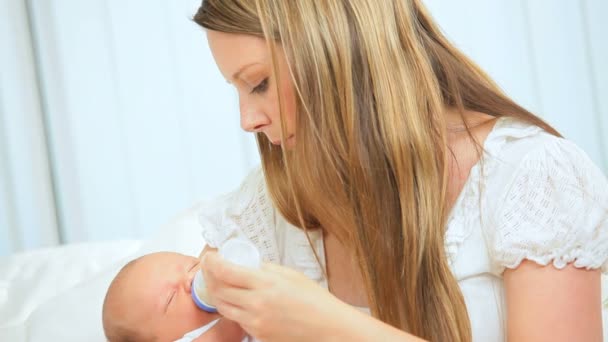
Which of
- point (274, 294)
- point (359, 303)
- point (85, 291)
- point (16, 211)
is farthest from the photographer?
point (16, 211)

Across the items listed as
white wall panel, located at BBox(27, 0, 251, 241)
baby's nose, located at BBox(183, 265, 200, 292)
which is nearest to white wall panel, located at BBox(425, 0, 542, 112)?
white wall panel, located at BBox(27, 0, 251, 241)

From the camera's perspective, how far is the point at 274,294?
1021 millimetres

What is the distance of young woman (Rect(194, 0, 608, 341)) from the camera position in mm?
1167

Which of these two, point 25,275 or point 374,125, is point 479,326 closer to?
point 374,125

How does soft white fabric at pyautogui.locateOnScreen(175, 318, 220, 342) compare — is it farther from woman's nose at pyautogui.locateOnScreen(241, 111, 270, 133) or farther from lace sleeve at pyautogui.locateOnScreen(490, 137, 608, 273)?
lace sleeve at pyautogui.locateOnScreen(490, 137, 608, 273)

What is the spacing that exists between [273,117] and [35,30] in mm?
2295

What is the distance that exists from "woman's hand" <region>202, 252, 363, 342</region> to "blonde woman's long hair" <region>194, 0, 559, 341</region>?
0.24 metres

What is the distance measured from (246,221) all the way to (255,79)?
0.45m

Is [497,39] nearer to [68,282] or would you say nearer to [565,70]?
[565,70]

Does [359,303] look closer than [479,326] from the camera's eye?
No

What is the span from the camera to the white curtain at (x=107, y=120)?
3.10 meters

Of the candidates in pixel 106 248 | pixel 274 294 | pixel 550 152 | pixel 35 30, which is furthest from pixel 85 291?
pixel 35 30

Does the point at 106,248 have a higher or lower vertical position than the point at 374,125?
lower

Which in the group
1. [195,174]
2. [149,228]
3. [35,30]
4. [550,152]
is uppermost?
[35,30]
